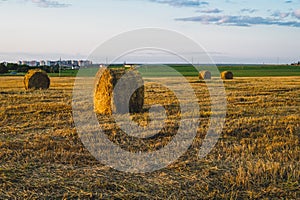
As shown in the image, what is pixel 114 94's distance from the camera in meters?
12.7

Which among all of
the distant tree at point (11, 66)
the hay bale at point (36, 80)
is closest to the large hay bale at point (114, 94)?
the hay bale at point (36, 80)

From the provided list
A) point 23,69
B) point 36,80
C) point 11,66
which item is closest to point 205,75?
point 36,80

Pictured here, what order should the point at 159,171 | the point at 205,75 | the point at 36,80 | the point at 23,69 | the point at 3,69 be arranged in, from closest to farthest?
1. the point at 159,171
2. the point at 36,80
3. the point at 205,75
4. the point at 3,69
5. the point at 23,69

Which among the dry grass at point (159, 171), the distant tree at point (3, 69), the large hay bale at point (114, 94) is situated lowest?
the dry grass at point (159, 171)

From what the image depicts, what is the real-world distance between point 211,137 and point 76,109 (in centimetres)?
606

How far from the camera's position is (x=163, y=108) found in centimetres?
1357

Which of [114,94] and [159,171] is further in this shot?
[114,94]

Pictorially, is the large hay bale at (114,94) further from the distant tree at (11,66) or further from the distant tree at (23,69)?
the distant tree at (11,66)

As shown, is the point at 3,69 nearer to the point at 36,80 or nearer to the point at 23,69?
the point at 23,69

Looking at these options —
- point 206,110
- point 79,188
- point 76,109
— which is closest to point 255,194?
point 79,188

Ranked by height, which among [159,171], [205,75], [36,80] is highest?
[205,75]

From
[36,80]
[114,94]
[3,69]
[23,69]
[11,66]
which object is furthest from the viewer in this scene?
[11,66]

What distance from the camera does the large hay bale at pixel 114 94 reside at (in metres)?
12.7

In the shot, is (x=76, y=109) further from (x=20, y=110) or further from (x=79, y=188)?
(x=79, y=188)
